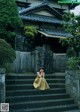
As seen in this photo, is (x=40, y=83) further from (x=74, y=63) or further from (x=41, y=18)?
(x=41, y=18)

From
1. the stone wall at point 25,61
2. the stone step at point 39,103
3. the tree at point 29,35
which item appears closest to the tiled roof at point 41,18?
the tree at point 29,35

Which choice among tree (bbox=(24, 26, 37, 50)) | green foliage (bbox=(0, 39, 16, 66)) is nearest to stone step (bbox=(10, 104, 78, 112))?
green foliage (bbox=(0, 39, 16, 66))

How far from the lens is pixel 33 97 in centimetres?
1437

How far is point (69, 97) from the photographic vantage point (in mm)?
15648

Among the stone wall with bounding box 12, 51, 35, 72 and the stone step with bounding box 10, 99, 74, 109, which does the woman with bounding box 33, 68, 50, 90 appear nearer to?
the stone step with bounding box 10, 99, 74, 109

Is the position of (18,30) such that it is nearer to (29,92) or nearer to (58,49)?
(58,49)

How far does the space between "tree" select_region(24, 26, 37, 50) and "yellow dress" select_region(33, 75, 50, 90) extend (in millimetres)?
8705

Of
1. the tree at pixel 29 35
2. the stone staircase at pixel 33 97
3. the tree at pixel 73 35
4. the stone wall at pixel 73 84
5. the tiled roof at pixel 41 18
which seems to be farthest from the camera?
the tiled roof at pixel 41 18

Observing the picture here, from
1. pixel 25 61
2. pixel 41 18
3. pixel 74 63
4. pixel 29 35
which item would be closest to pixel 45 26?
pixel 41 18

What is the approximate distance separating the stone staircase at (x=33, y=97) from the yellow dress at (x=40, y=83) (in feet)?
0.60

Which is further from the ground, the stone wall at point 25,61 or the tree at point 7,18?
the tree at point 7,18

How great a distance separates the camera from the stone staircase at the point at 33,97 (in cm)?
1370

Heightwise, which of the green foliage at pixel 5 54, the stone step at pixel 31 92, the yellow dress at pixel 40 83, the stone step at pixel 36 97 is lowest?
the stone step at pixel 36 97

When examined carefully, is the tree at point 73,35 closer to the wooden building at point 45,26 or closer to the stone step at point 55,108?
the stone step at point 55,108
